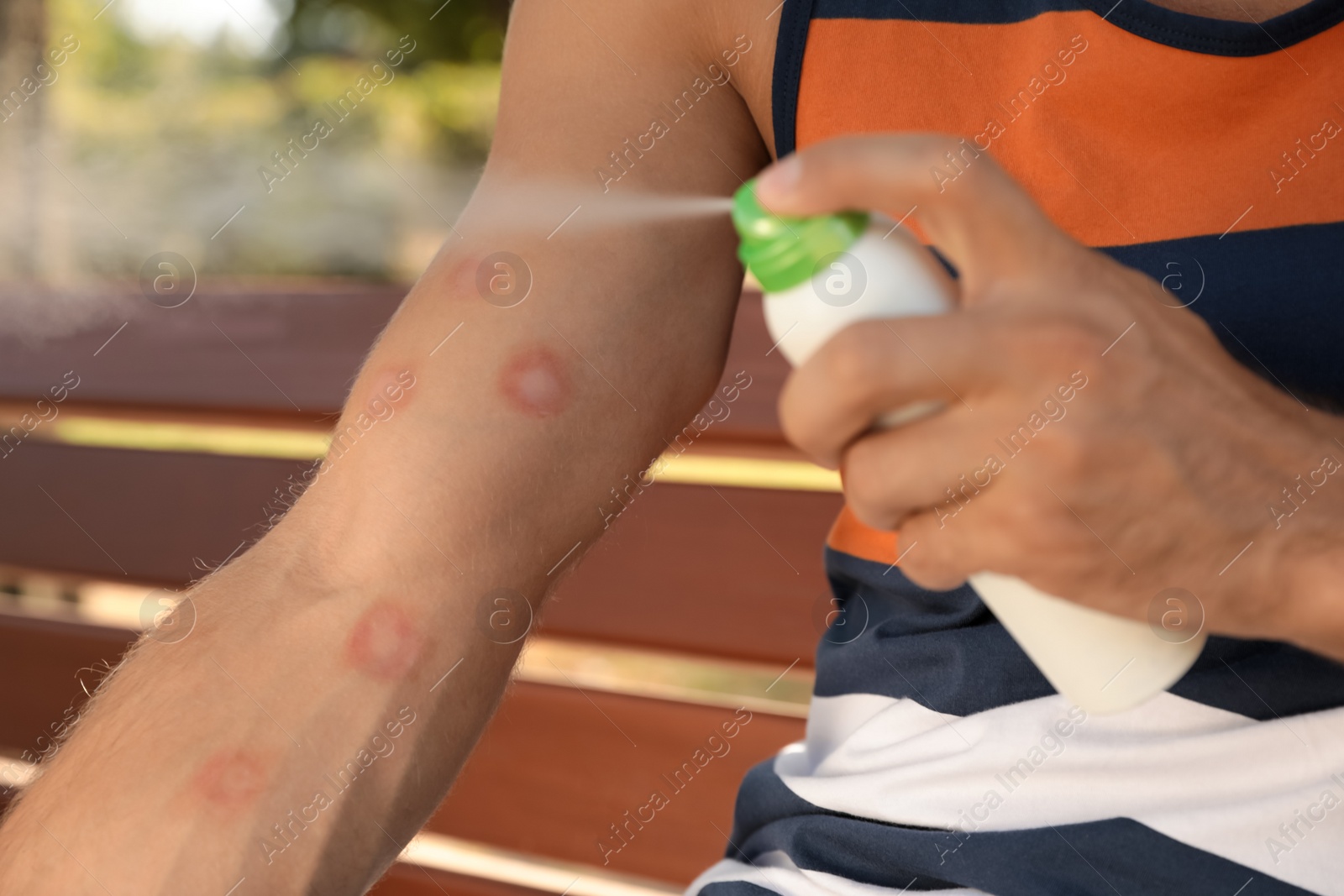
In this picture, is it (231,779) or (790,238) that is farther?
(231,779)

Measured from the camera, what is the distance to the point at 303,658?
0.73 meters

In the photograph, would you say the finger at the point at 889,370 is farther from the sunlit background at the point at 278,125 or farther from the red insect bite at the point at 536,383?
the sunlit background at the point at 278,125

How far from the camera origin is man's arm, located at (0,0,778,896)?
0.70 m

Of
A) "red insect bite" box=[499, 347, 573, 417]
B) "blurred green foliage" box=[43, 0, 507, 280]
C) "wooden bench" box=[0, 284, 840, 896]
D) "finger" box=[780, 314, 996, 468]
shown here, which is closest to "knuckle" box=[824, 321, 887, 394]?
"finger" box=[780, 314, 996, 468]

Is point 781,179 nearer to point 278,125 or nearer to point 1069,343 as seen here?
point 1069,343

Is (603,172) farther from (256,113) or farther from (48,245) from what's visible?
(256,113)

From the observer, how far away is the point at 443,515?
0.76m

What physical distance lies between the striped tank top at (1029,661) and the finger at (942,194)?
233 mm

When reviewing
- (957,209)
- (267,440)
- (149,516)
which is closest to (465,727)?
(957,209)

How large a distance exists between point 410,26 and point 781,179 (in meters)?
5.03

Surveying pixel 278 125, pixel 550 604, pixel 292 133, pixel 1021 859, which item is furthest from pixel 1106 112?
pixel 292 133

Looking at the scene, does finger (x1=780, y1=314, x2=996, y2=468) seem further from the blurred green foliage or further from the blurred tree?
the blurred tree

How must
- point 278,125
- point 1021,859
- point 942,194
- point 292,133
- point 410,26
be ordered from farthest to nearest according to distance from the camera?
point 292,133
point 278,125
point 410,26
point 1021,859
point 942,194

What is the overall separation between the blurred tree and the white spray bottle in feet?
14.6
